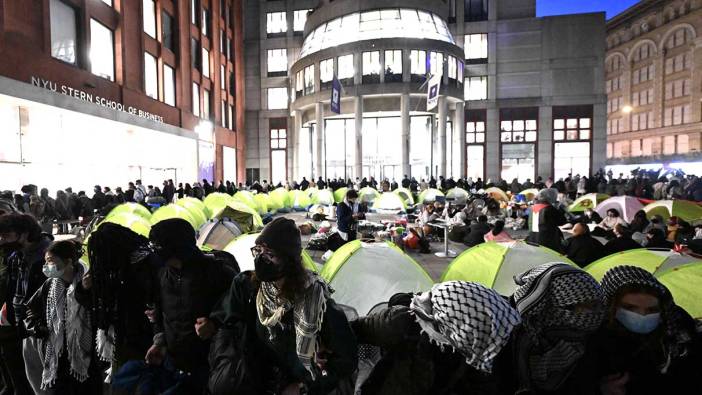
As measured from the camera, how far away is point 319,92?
33844 mm

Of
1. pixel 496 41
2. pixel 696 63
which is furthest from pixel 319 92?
pixel 696 63

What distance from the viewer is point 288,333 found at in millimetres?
2227

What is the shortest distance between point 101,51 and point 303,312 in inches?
904

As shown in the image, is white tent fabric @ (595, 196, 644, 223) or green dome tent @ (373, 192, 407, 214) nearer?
white tent fabric @ (595, 196, 644, 223)

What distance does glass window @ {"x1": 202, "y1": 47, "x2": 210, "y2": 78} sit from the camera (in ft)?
111

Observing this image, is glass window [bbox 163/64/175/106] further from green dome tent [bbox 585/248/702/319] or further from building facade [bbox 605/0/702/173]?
building facade [bbox 605/0/702/173]

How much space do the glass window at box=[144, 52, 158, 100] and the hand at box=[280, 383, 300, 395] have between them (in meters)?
25.2

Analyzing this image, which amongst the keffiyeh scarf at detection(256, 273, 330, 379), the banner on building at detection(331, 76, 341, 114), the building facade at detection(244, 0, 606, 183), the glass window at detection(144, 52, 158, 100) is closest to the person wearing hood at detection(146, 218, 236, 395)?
the keffiyeh scarf at detection(256, 273, 330, 379)

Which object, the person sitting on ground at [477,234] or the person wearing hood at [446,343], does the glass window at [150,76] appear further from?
the person wearing hood at [446,343]

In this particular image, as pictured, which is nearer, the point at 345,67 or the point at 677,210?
the point at 677,210

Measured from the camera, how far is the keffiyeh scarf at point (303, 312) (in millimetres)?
2143

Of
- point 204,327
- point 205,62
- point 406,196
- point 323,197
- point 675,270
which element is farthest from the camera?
point 205,62

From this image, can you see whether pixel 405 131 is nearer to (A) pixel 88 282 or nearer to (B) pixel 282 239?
(A) pixel 88 282

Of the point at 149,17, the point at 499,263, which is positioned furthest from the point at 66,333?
the point at 149,17
